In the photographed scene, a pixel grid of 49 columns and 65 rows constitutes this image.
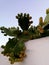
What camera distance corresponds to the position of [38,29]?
1.48 m

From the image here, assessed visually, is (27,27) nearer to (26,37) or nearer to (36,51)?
(26,37)

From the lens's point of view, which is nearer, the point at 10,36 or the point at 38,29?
the point at 38,29

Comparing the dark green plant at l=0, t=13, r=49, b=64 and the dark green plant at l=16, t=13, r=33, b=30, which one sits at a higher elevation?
the dark green plant at l=16, t=13, r=33, b=30

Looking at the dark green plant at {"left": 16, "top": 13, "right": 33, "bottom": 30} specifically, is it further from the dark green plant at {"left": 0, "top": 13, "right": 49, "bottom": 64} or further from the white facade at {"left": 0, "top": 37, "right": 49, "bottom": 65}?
the white facade at {"left": 0, "top": 37, "right": 49, "bottom": 65}

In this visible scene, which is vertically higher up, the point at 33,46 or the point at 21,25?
the point at 21,25

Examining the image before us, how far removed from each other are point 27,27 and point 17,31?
0.32 feet

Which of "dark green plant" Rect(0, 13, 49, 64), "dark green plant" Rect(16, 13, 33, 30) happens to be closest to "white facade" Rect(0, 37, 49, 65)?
"dark green plant" Rect(0, 13, 49, 64)

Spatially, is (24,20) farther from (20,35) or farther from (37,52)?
(37,52)

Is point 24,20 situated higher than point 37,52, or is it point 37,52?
point 24,20

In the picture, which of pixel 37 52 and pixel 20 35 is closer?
pixel 37 52

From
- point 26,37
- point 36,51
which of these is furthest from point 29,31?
point 36,51

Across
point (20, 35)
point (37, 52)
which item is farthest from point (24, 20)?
point (37, 52)

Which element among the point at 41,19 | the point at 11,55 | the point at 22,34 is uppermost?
the point at 41,19

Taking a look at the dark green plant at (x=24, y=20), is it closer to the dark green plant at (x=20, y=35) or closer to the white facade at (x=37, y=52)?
the dark green plant at (x=20, y=35)
